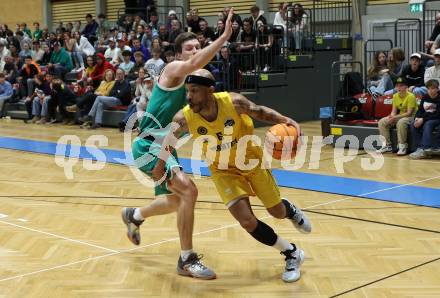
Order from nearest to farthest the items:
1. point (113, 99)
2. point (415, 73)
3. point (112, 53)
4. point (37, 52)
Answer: point (415, 73), point (113, 99), point (112, 53), point (37, 52)

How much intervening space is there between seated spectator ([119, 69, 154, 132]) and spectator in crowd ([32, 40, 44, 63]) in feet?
23.0

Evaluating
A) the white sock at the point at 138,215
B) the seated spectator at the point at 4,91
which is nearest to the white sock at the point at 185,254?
the white sock at the point at 138,215

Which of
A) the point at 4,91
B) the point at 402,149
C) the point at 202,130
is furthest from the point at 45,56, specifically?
the point at 202,130

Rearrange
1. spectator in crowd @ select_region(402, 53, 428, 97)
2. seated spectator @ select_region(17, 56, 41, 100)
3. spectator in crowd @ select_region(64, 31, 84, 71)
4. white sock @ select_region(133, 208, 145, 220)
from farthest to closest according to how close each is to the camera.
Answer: spectator in crowd @ select_region(64, 31, 84, 71) → seated spectator @ select_region(17, 56, 41, 100) → spectator in crowd @ select_region(402, 53, 428, 97) → white sock @ select_region(133, 208, 145, 220)

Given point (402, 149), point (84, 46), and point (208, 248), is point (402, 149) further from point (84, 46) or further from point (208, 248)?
point (84, 46)

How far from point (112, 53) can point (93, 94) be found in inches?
103

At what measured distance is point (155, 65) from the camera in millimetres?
14758

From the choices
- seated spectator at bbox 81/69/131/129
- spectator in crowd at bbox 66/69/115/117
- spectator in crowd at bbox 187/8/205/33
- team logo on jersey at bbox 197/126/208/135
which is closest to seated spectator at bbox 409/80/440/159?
team logo on jersey at bbox 197/126/208/135

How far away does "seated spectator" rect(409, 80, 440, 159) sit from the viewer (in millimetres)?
9992

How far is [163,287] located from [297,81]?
11810 mm

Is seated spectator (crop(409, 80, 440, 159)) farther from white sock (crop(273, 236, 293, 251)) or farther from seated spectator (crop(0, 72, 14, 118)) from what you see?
seated spectator (crop(0, 72, 14, 118))

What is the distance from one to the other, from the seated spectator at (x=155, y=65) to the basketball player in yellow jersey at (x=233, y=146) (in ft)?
32.1

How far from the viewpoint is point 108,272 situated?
493cm

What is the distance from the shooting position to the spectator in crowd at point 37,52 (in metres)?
20.6
